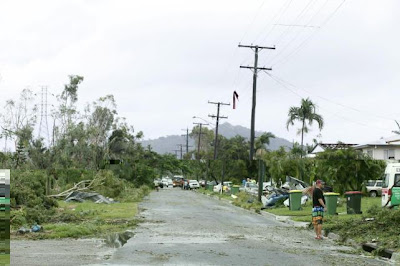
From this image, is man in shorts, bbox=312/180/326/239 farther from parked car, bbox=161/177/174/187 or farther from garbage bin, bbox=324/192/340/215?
parked car, bbox=161/177/174/187

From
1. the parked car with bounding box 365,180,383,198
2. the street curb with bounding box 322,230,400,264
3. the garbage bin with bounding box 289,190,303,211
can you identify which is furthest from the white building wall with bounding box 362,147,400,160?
the street curb with bounding box 322,230,400,264

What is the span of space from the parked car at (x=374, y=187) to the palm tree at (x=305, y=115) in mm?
23405

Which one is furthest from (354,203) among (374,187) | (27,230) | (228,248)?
(374,187)

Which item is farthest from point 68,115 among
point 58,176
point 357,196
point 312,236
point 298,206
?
point 312,236

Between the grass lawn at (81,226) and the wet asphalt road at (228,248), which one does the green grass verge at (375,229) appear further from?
the grass lawn at (81,226)

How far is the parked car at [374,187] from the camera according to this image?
149 feet

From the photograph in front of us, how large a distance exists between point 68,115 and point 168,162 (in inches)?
1319

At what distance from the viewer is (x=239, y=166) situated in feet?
269

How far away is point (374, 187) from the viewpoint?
150 ft

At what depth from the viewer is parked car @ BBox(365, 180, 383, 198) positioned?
4544 centimetres

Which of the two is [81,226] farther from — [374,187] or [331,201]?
[374,187]

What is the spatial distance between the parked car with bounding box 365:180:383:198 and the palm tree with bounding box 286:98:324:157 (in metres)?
23.4

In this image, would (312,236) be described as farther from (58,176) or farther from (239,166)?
(239,166)

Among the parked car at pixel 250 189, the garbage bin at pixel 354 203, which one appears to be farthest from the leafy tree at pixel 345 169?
the garbage bin at pixel 354 203
